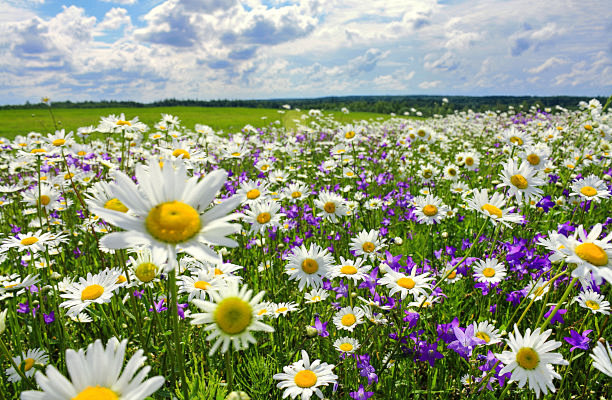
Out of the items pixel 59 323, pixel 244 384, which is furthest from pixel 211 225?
pixel 59 323

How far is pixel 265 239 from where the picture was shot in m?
4.68

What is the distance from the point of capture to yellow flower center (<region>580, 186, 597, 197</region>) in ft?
12.6

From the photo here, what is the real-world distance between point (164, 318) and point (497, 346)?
2707 millimetres

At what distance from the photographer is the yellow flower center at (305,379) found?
1.88 meters

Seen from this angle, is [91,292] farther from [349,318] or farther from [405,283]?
[405,283]

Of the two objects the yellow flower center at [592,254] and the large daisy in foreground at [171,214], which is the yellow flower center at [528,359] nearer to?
the yellow flower center at [592,254]

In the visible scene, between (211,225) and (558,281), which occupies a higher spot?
(211,225)

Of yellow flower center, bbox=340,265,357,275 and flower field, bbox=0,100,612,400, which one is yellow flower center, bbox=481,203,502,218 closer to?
flower field, bbox=0,100,612,400

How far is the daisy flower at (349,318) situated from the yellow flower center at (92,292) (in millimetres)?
1654

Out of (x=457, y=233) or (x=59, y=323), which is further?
(x=457, y=233)

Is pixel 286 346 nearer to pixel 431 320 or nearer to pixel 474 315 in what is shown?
pixel 431 320

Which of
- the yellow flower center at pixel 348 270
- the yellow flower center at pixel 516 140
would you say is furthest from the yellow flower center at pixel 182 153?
the yellow flower center at pixel 516 140

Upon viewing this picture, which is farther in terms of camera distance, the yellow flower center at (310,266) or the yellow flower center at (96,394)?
the yellow flower center at (310,266)

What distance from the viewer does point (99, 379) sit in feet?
3.66
